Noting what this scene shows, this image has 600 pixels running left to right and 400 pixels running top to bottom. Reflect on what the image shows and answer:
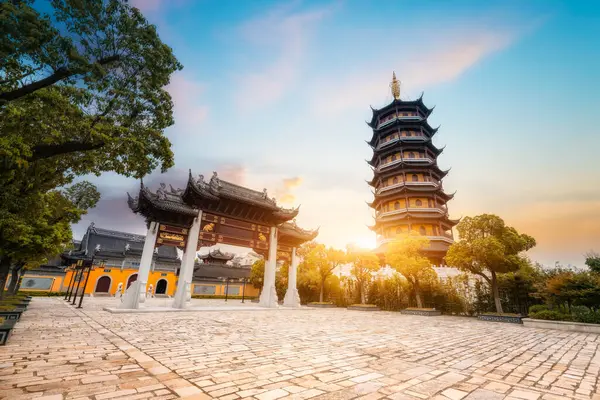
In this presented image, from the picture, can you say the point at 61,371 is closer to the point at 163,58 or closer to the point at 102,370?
the point at 102,370

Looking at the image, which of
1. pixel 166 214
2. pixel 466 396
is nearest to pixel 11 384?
pixel 466 396

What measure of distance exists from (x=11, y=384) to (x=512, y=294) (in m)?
19.1

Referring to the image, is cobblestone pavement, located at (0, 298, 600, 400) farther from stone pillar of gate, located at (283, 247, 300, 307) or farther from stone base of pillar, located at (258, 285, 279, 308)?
stone pillar of gate, located at (283, 247, 300, 307)

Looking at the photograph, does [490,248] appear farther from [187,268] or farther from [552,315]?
[187,268]

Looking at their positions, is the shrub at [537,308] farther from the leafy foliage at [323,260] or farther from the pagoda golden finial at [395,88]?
the pagoda golden finial at [395,88]

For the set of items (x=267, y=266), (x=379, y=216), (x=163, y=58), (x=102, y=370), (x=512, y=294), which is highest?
(x=379, y=216)

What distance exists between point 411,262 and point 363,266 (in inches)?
163

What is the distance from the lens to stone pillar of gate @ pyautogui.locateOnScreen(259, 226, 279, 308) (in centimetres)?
1742

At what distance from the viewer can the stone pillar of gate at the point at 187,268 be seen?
44.0 ft

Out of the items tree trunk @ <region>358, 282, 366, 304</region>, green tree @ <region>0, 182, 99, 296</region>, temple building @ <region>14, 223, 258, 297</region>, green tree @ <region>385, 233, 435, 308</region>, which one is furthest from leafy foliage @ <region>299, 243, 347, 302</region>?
green tree @ <region>0, 182, 99, 296</region>

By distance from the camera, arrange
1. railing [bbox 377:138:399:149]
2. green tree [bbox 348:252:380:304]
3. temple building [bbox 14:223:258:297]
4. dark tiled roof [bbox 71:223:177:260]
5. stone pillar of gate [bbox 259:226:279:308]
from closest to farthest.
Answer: stone pillar of gate [bbox 259:226:279:308], green tree [bbox 348:252:380:304], temple building [bbox 14:223:258:297], dark tiled roof [bbox 71:223:177:260], railing [bbox 377:138:399:149]

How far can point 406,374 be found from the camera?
11.7ft

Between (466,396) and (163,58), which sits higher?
(163,58)

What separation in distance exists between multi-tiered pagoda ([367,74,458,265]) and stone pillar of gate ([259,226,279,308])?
15.0m
